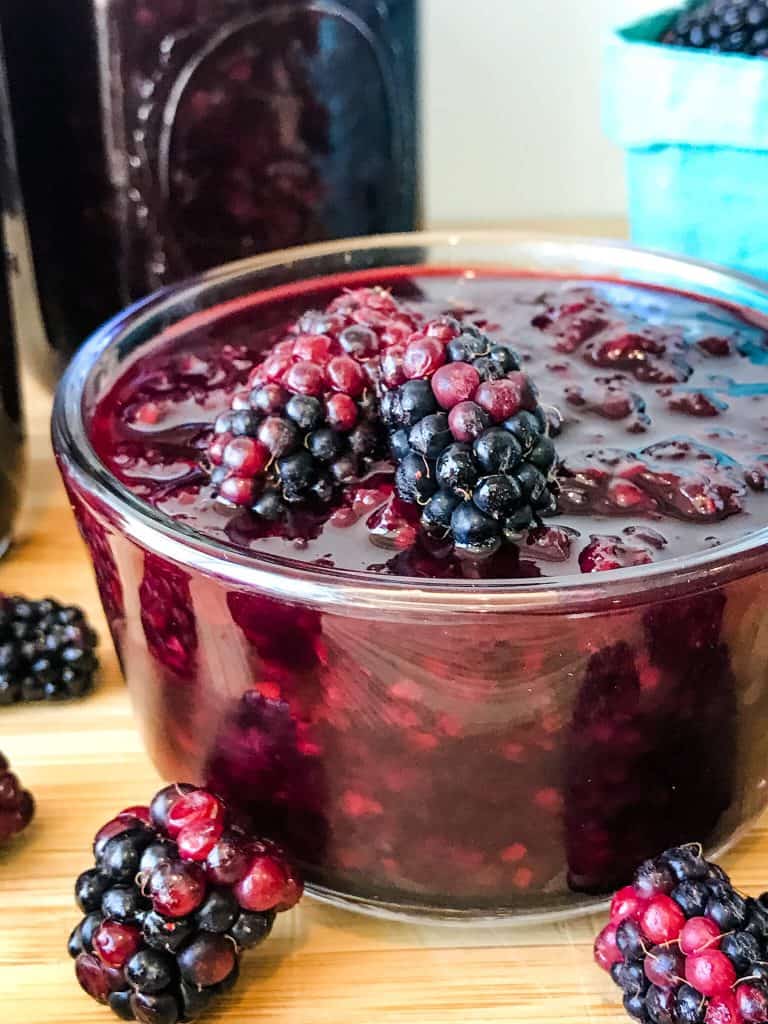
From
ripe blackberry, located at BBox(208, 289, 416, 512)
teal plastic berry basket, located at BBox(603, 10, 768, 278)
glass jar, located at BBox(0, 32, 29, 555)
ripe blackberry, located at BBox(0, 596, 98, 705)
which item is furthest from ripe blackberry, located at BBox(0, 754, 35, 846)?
teal plastic berry basket, located at BBox(603, 10, 768, 278)

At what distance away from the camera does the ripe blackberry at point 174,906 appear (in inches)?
22.9

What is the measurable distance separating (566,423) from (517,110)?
0.99 meters

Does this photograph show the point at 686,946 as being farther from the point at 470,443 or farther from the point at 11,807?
the point at 11,807

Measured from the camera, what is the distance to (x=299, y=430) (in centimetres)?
66

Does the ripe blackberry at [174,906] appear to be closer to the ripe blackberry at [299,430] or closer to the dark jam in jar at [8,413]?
the ripe blackberry at [299,430]

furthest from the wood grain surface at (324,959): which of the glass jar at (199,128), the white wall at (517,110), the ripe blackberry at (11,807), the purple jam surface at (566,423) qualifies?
the white wall at (517,110)

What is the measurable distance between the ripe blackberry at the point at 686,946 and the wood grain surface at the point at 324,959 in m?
0.05

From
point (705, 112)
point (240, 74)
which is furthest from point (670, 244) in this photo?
point (240, 74)

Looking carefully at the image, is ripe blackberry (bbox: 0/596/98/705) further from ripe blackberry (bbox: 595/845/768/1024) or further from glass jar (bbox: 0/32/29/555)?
ripe blackberry (bbox: 595/845/768/1024)

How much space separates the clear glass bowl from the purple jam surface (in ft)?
0.13

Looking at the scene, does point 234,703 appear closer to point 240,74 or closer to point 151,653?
point 151,653

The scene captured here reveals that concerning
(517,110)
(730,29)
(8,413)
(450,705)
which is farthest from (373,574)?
(517,110)

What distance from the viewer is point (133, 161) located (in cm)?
103

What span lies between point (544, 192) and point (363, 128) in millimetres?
630
